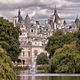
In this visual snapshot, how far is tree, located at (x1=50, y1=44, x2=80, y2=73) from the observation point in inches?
2208

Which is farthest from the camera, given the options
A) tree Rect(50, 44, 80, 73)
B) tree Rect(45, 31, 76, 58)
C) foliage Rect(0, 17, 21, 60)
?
tree Rect(45, 31, 76, 58)

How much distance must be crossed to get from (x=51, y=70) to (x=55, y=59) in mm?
1503

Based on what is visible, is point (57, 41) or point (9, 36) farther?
point (57, 41)

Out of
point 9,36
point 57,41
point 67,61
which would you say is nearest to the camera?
point 67,61

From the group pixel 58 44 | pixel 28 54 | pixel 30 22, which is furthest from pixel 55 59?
pixel 30 22

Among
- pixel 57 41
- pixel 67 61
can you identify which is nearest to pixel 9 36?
pixel 57 41

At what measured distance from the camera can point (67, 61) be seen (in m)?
57.4

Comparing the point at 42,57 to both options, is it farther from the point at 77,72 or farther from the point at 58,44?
the point at 77,72

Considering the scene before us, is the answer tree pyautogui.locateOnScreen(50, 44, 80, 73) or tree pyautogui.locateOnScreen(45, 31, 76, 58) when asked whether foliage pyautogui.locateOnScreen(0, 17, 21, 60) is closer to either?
tree pyautogui.locateOnScreen(45, 31, 76, 58)

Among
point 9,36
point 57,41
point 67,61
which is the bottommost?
point 67,61

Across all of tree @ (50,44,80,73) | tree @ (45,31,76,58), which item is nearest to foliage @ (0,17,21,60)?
tree @ (45,31,76,58)

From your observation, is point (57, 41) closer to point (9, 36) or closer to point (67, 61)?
point (9, 36)

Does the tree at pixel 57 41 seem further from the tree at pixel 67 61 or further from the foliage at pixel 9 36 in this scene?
the tree at pixel 67 61

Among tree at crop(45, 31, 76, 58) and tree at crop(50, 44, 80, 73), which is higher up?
tree at crop(45, 31, 76, 58)
